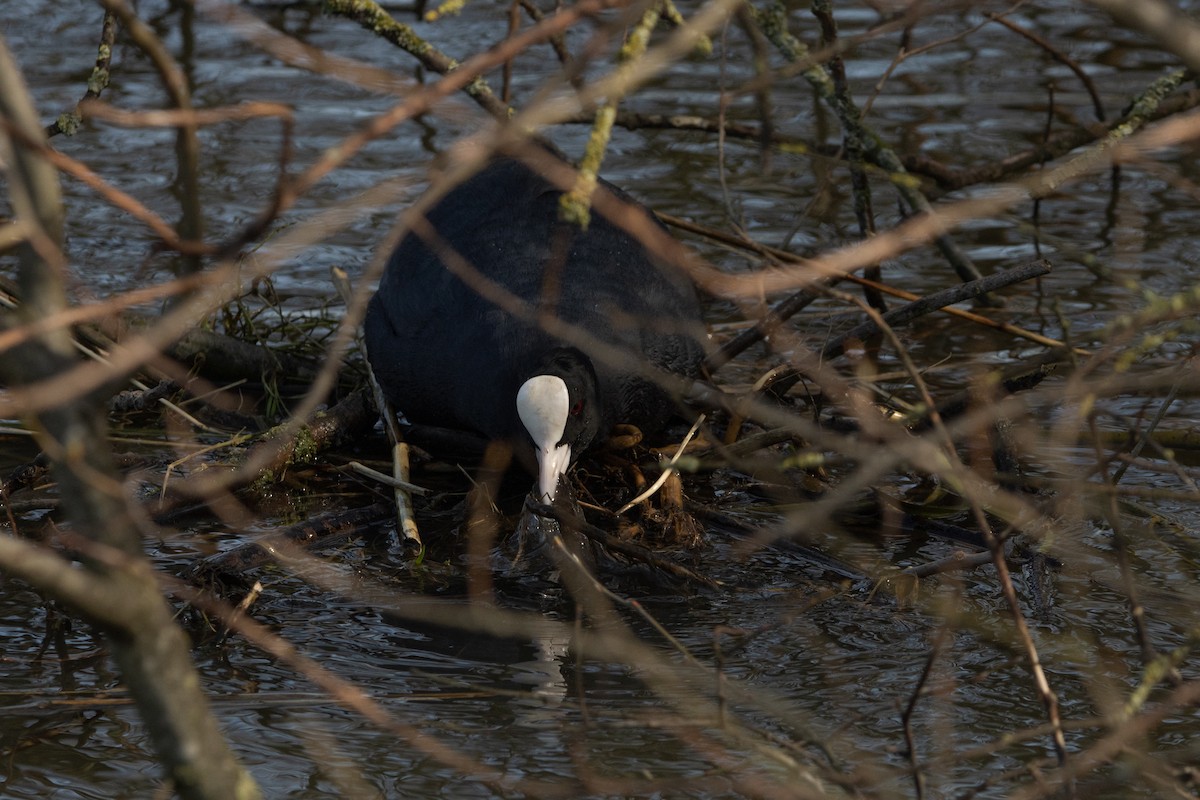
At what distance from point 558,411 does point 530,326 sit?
363 millimetres

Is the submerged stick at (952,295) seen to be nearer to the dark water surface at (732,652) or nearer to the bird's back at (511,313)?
the dark water surface at (732,652)

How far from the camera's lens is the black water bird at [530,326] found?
12.5ft

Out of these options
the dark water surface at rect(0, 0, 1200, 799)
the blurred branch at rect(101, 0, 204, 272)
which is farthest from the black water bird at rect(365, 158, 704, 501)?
the blurred branch at rect(101, 0, 204, 272)

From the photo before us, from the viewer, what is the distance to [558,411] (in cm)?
366

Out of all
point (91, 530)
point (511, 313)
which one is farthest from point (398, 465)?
point (91, 530)

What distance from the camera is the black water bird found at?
12.5ft

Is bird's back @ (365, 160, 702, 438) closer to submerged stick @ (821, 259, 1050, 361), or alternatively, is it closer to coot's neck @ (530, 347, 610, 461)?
coot's neck @ (530, 347, 610, 461)

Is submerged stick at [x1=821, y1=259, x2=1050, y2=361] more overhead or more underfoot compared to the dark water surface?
more overhead

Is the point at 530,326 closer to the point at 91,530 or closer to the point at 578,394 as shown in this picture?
the point at 578,394

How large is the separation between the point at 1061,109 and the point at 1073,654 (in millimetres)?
4430

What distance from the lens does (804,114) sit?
23.8 ft

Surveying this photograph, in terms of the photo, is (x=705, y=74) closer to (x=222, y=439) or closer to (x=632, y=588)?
(x=222, y=439)

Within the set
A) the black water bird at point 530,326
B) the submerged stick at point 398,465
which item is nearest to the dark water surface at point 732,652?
the submerged stick at point 398,465

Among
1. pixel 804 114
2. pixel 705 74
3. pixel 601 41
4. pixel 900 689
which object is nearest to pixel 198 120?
pixel 601 41
